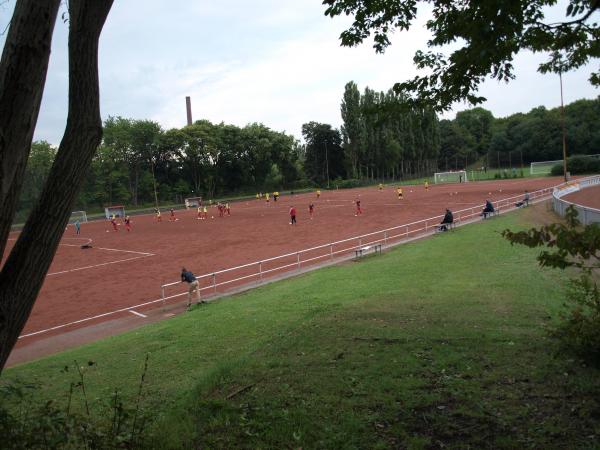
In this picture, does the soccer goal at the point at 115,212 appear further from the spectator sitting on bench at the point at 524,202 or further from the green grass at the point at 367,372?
the green grass at the point at 367,372

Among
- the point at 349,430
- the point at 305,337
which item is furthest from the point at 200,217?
the point at 349,430

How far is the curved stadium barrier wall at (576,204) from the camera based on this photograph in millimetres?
18616

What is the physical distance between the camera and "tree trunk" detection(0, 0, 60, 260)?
9.29ft

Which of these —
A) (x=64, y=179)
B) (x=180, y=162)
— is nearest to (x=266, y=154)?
(x=180, y=162)

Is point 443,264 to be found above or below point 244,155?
below

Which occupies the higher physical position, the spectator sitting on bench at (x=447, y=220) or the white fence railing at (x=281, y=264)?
the spectator sitting on bench at (x=447, y=220)

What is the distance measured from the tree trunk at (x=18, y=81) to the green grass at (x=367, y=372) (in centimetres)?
252

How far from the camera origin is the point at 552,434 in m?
4.08

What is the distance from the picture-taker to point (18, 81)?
2855 mm

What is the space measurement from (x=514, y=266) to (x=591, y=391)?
9875 mm

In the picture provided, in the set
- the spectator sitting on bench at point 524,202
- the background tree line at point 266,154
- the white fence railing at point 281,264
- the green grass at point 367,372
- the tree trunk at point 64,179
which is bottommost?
the white fence railing at point 281,264

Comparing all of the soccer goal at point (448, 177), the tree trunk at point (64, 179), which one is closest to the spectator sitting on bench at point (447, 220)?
the tree trunk at point (64, 179)

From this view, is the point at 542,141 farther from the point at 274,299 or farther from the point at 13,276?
the point at 13,276

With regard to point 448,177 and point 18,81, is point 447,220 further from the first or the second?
point 448,177
